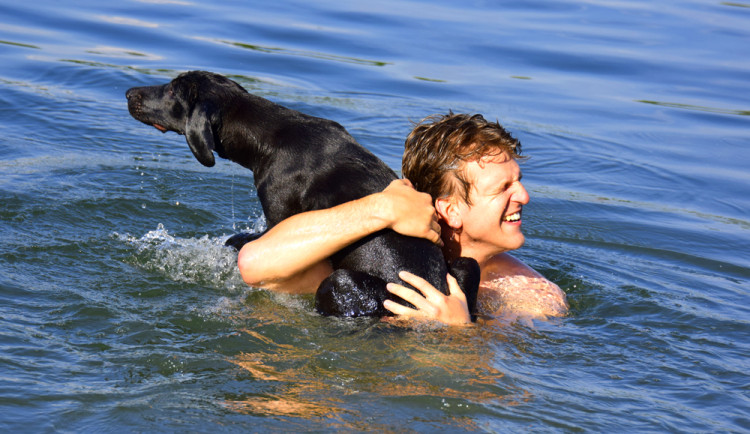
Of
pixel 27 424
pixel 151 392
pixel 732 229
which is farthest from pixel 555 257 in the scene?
pixel 27 424

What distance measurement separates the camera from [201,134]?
17.7 feet

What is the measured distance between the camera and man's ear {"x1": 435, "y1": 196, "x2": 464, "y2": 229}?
16.8 ft

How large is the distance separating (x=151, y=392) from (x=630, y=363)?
8.37 ft

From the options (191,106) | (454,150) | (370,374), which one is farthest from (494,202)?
(191,106)

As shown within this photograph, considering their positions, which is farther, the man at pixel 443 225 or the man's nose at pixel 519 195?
the man's nose at pixel 519 195

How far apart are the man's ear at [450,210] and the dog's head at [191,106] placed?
58.2 inches

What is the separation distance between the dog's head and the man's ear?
4.85 feet

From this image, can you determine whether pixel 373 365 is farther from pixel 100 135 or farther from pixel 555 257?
pixel 100 135

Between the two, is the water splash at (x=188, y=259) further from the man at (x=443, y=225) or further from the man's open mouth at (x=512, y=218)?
the man's open mouth at (x=512, y=218)

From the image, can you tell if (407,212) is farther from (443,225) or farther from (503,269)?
(503,269)

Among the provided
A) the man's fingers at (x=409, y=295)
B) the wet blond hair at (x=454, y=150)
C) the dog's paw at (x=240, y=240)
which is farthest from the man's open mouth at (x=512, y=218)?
the dog's paw at (x=240, y=240)

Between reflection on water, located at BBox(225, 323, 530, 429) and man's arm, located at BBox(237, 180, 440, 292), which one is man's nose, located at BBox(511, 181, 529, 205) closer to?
man's arm, located at BBox(237, 180, 440, 292)

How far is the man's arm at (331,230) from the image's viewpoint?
4.50m

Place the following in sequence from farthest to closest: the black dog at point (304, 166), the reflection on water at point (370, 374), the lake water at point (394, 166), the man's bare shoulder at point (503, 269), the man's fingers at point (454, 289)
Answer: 1. the man's bare shoulder at point (503, 269)
2. the man's fingers at point (454, 289)
3. the black dog at point (304, 166)
4. the lake water at point (394, 166)
5. the reflection on water at point (370, 374)
